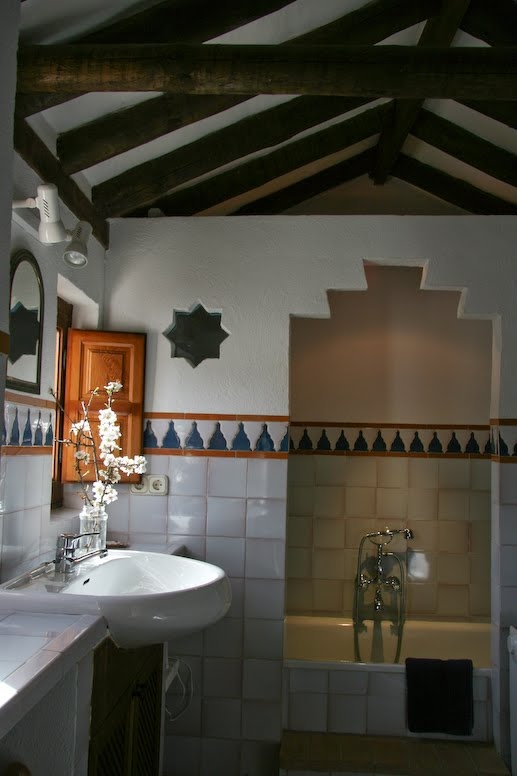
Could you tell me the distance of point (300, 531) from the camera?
158 inches

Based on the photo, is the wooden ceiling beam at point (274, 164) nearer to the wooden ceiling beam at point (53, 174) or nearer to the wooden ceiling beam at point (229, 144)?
the wooden ceiling beam at point (229, 144)

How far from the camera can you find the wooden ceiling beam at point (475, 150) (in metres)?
3.24

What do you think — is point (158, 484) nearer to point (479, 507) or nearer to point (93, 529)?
point (93, 529)

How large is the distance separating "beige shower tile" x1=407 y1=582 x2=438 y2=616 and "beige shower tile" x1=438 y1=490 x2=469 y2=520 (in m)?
0.38

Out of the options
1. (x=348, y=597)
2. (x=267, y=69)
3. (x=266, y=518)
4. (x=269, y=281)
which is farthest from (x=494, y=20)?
(x=348, y=597)

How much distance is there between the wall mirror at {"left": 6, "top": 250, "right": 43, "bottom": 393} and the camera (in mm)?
2330

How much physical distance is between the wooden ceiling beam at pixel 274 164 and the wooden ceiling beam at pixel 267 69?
120 cm

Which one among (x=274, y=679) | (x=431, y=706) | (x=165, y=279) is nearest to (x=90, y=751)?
(x=274, y=679)

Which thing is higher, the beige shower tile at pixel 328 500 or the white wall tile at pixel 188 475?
the white wall tile at pixel 188 475

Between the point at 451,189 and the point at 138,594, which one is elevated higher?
the point at 451,189

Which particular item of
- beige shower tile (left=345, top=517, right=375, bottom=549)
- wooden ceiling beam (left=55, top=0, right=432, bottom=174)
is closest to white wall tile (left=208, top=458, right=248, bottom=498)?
beige shower tile (left=345, top=517, right=375, bottom=549)

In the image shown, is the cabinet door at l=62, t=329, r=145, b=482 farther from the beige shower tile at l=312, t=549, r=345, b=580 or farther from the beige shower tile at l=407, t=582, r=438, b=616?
the beige shower tile at l=407, t=582, r=438, b=616

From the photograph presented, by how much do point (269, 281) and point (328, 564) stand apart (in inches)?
65.4

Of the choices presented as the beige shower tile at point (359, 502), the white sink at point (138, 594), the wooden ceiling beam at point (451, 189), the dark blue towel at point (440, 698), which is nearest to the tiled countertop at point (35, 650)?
the white sink at point (138, 594)
